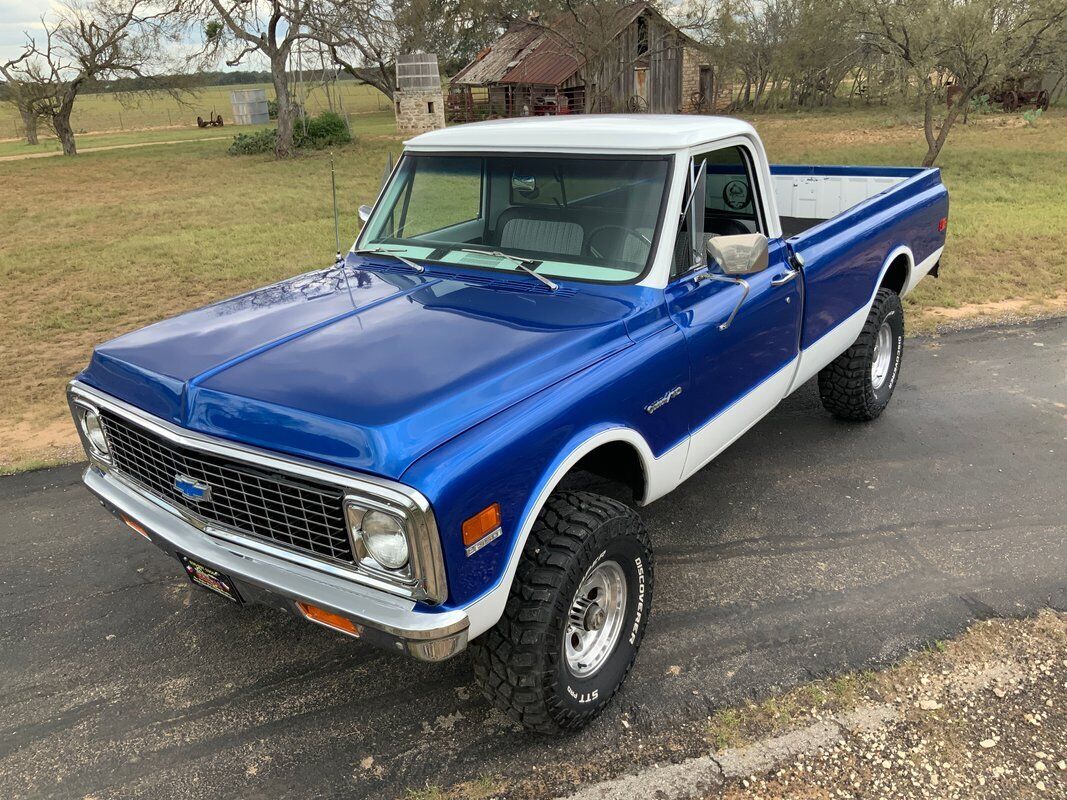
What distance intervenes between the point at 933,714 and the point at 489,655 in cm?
165

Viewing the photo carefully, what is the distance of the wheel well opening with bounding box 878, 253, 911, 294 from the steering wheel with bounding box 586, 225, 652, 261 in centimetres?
263

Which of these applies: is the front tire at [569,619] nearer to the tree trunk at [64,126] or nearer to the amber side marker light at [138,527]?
the amber side marker light at [138,527]

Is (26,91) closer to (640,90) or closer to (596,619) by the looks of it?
(640,90)

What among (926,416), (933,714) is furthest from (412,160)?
(926,416)

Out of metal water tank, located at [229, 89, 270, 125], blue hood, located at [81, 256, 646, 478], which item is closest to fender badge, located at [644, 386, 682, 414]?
blue hood, located at [81, 256, 646, 478]

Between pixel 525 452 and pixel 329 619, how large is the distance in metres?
0.76

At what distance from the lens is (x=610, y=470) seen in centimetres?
312

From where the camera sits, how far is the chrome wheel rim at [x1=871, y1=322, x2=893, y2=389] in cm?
523

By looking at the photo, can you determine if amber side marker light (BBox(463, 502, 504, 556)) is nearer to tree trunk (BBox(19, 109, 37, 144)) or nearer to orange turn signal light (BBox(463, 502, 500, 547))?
orange turn signal light (BBox(463, 502, 500, 547))

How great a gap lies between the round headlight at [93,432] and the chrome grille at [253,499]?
31 centimetres

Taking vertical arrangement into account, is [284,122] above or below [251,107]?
below

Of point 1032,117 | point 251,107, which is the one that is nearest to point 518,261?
point 1032,117

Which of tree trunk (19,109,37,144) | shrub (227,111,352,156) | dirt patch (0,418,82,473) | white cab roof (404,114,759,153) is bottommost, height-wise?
dirt patch (0,418,82,473)

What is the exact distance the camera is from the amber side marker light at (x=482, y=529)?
221cm
